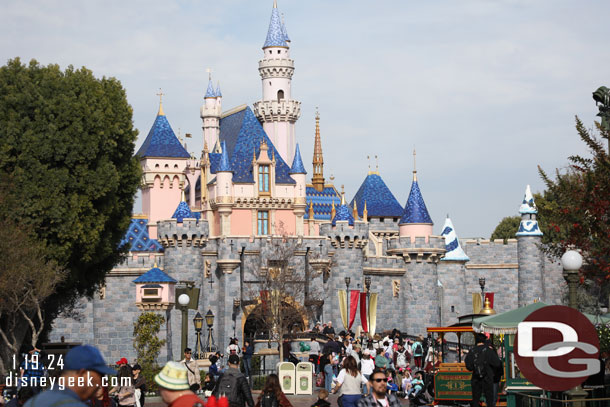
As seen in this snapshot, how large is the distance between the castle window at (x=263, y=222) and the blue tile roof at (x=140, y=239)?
5.34 metres

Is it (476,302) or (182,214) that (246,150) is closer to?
(182,214)

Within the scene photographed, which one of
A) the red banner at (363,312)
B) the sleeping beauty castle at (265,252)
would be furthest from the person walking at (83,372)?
the red banner at (363,312)

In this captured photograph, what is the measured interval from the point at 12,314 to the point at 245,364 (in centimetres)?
905

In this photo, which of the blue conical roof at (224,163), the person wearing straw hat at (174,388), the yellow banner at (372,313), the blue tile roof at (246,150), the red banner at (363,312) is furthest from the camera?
the blue tile roof at (246,150)

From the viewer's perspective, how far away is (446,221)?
6300cm

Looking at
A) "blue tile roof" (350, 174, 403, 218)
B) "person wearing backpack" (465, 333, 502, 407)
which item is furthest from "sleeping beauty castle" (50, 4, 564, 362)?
"person wearing backpack" (465, 333, 502, 407)

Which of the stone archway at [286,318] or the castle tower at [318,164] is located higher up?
the castle tower at [318,164]

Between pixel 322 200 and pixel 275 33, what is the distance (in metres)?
12.1

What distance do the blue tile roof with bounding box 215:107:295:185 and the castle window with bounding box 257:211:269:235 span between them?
1646 millimetres

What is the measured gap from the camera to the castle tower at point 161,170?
60469 mm

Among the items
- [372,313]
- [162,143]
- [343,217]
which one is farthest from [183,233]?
[162,143]

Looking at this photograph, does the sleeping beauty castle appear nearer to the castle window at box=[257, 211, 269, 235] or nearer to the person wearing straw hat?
Result: the castle window at box=[257, 211, 269, 235]

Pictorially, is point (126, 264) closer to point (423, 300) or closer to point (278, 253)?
point (278, 253)

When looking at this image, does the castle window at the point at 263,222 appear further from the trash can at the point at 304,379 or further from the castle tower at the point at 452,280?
the trash can at the point at 304,379
